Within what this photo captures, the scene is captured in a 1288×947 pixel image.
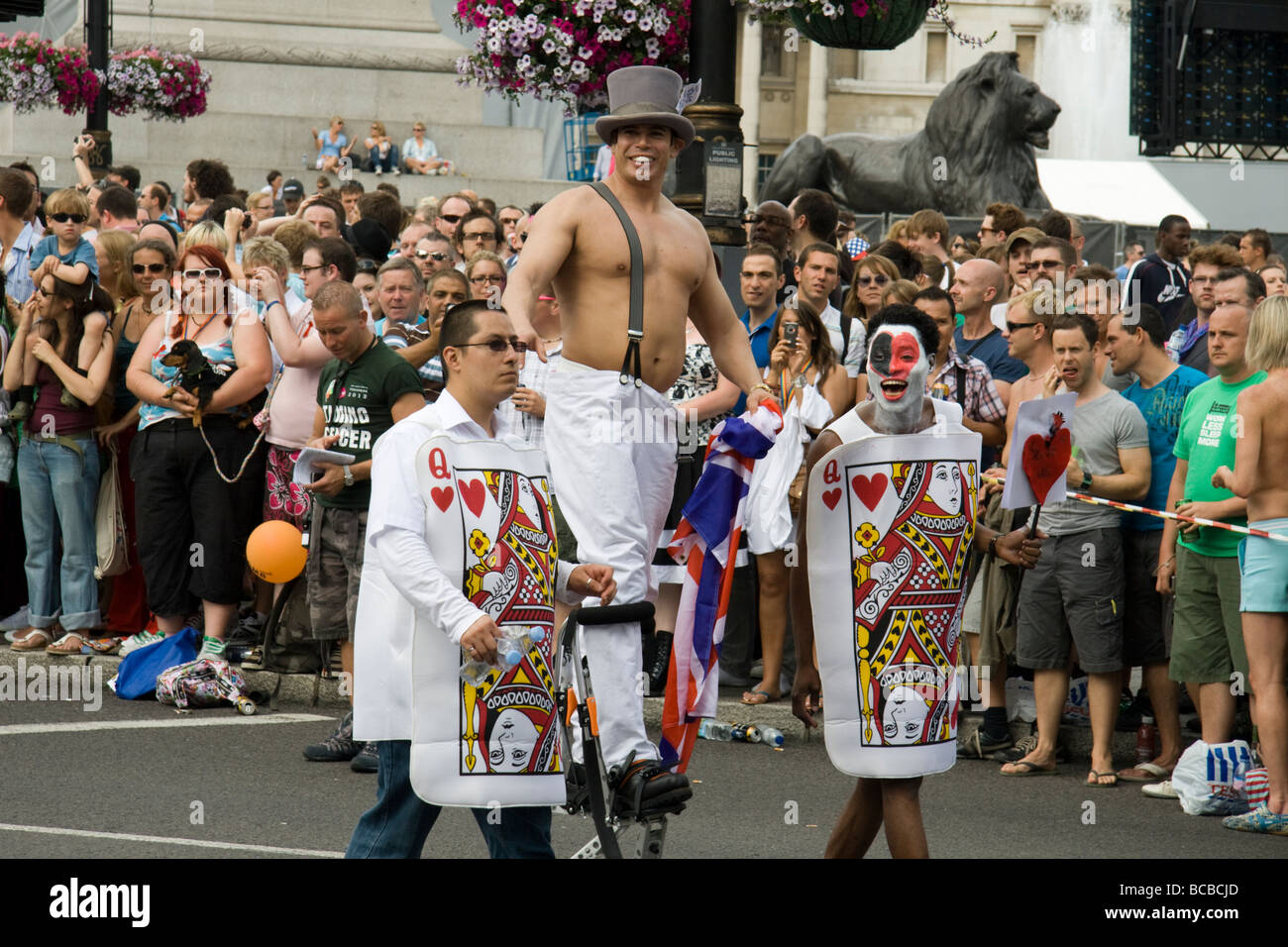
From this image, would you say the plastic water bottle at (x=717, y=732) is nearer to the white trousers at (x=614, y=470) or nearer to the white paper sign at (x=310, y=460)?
the white paper sign at (x=310, y=460)

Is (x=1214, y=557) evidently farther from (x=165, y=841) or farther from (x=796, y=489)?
(x=165, y=841)

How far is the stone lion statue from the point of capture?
78.1ft

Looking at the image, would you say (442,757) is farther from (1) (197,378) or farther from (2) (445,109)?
(2) (445,109)

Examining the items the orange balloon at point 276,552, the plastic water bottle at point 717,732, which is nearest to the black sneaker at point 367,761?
the orange balloon at point 276,552

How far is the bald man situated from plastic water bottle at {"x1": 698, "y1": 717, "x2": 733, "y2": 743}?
81.5 inches

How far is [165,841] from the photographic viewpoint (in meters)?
6.61

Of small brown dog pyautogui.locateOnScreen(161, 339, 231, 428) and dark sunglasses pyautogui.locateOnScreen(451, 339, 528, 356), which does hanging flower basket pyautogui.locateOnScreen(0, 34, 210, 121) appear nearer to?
small brown dog pyautogui.locateOnScreen(161, 339, 231, 428)

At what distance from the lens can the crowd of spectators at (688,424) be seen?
821 centimetres

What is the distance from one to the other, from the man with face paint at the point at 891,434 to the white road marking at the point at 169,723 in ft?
12.3

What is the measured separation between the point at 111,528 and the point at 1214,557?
5597 mm

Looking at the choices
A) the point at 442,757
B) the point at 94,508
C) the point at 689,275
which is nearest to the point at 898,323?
the point at 689,275

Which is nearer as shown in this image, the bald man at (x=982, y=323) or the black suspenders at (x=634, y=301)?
the black suspenders at (x=634, y=301)

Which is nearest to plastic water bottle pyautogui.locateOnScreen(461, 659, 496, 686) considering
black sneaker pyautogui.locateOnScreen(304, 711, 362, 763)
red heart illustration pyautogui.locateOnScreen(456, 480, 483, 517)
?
red heart illustration pyautogui.locateOnScreen(456, 480, 483, 517)
